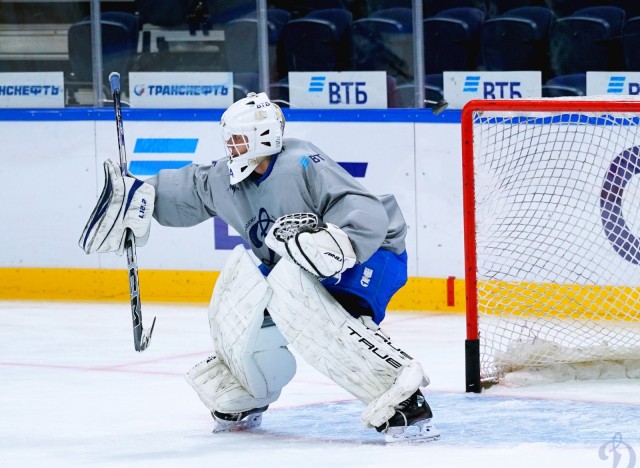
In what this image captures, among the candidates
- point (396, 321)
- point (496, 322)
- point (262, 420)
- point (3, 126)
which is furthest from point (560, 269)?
point (3, 126)

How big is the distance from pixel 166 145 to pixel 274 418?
298cm

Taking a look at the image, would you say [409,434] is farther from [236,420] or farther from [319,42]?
[319,42]

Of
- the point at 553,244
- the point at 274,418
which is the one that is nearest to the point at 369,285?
the point at 274,418

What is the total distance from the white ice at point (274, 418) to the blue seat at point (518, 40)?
4.59ft

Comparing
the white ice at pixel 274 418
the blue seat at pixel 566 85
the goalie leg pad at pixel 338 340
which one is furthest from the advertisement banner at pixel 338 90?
the goalie leg pad at pixel 338 340

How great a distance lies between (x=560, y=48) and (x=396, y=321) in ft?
4.78

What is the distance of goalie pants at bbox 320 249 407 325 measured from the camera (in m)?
3.60

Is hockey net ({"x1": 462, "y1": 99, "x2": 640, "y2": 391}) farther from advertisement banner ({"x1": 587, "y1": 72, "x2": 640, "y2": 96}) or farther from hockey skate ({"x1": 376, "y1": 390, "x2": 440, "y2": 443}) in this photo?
hockey skate ({"x1": 376, "y1": 390, "x2": 440, "y2": 443})

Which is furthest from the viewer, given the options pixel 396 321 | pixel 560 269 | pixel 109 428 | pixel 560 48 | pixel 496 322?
pixel 560 48

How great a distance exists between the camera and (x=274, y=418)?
3.98m

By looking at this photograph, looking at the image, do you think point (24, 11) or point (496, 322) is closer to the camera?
point (496, 322)

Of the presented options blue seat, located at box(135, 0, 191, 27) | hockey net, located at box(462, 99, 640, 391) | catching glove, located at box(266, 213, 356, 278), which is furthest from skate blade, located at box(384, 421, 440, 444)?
blue seat, located at box(135, 0, 191, 27)

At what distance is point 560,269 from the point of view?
16.6ft

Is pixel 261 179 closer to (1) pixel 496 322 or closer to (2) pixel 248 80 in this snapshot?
(1) pixel 496 322
